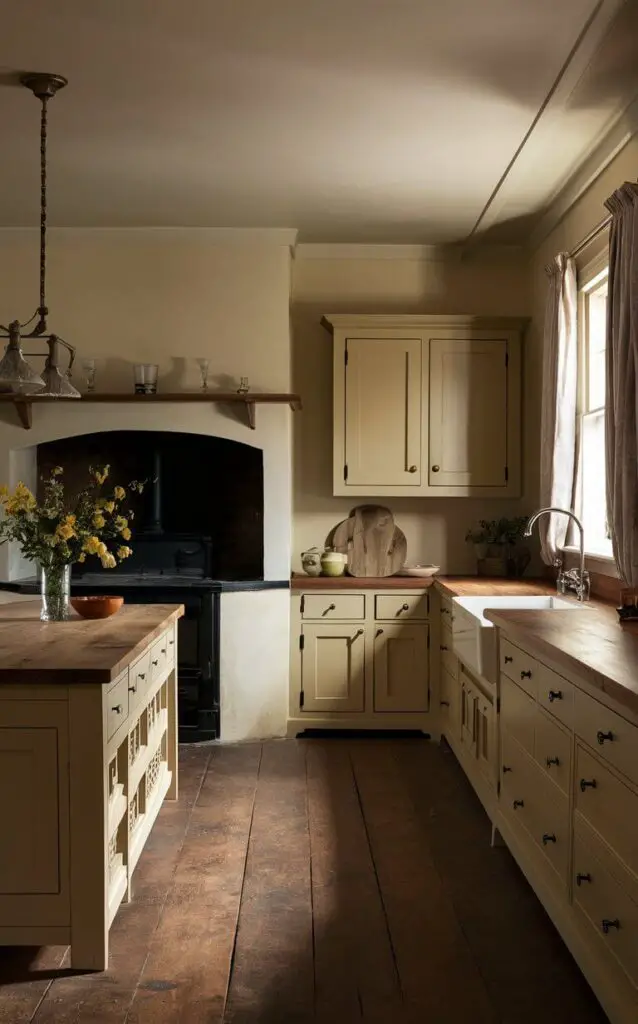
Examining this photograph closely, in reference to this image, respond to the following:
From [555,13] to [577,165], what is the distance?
1.39 m

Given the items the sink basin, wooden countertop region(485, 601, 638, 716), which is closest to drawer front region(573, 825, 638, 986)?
wooden countertop region(485, 601, 638, 716)

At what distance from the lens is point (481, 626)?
3641 mm

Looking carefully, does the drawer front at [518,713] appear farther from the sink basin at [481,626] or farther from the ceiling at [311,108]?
the ceiling at [311,108]

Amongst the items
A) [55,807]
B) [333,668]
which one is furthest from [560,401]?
[55,807]

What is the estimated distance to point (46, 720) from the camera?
250cm

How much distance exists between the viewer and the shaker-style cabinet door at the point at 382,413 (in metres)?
5.31

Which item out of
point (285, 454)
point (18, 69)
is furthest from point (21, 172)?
point (285, 454)

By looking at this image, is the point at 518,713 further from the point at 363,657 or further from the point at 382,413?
the point at 382,413

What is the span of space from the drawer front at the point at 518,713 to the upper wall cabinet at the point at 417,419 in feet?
6.73

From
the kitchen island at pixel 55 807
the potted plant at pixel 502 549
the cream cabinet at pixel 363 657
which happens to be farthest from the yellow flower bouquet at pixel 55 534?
the potted plant at pixel 502 549

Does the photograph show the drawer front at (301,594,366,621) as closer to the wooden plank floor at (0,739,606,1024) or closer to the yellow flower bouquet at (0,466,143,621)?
the wooden plank floor at (0,739,606,1024)

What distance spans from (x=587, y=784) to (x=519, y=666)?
79 cm

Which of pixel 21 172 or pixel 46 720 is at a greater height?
pixel 21 172

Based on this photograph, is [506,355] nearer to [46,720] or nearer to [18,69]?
[18,69]
